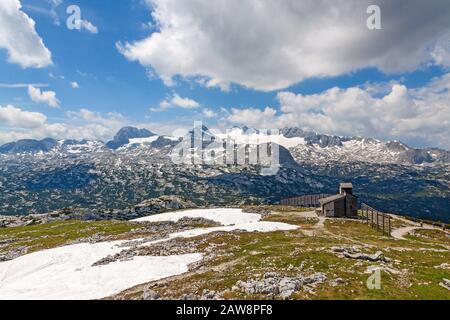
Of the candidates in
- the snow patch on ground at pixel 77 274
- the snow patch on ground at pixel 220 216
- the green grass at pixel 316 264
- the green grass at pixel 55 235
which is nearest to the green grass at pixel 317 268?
the green grass at pixel 316 264

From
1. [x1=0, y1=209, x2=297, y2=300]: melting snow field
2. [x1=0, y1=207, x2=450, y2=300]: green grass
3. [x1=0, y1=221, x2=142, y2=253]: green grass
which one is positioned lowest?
[x1=0, y1=221, x2=142, y2=253]: green grass

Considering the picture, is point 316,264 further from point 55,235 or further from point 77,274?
point 55,235

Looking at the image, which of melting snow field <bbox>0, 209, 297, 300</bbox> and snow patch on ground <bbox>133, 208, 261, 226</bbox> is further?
snow patch on ground <bbox>133, 208, 261, 226</bbox>

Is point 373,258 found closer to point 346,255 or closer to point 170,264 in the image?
point 346,255

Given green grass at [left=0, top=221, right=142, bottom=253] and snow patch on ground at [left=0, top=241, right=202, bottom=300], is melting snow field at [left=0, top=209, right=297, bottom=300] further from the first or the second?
green grass at [left=0, top=221, right=142, bottom=253]

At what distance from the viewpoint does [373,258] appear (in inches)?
1953

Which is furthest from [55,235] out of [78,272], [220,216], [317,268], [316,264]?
[317,268]

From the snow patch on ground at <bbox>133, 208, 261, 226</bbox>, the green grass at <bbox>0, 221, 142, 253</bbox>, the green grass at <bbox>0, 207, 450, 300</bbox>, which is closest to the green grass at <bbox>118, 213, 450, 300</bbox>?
the green grass at <bbox>0, 207, 450, 300</bbox>

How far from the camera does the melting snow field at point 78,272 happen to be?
1898 inches

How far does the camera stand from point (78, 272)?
189 ft

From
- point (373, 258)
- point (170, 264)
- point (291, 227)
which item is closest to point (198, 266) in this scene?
point (170, 264)

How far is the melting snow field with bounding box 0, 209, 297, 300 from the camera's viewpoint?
158 feet

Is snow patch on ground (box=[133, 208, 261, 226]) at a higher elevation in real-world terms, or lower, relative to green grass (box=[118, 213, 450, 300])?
lower
